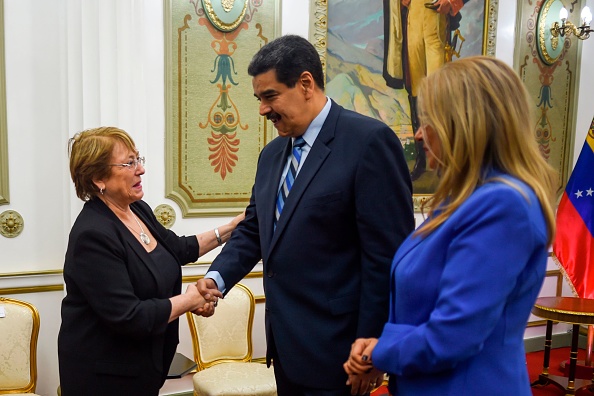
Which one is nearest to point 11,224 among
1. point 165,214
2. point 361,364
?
point 165,214

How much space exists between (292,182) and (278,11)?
2.13 m

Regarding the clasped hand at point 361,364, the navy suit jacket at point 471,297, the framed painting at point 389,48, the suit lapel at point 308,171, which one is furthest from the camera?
the framed painting at point 389,48

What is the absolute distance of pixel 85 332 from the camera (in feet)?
6.73

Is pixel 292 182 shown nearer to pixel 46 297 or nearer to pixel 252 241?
pixel 252 241

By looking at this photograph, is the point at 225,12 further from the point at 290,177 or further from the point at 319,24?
the point at 290,177

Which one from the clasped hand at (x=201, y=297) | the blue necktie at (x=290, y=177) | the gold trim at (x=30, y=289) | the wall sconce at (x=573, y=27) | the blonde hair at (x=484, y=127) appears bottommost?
the gold trim at (x=30, y=289)

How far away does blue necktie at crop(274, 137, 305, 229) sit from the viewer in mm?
1943

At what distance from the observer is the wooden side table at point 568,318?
13.0 ft

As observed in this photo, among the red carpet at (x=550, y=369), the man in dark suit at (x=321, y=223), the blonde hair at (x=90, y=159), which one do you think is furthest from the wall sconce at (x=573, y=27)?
the blonde hair at (x=90, y=159)

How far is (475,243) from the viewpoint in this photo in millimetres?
1222

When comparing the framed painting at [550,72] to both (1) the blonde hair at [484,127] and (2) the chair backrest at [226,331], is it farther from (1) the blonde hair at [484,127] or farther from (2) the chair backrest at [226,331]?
(1) the blonde hair at [484,127]

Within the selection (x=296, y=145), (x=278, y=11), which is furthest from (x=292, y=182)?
(x=278, y=11)

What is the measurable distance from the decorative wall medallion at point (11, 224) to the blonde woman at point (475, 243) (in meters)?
2.60

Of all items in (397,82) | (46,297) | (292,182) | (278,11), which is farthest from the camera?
(397,82)
